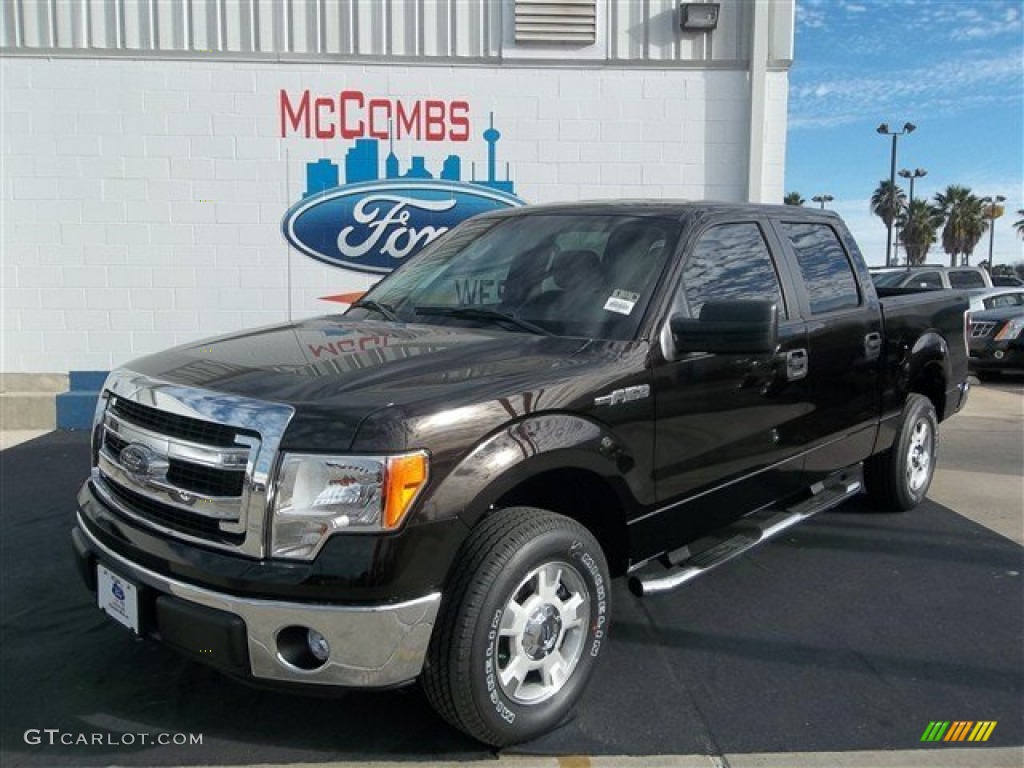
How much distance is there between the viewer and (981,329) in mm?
13406

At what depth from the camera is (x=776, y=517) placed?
4.39 m

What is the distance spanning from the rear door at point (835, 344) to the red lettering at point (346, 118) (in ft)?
17.1

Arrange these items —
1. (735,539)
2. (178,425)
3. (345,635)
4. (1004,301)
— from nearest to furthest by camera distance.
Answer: (345,635), (178,425), (735,539), (1004,301)

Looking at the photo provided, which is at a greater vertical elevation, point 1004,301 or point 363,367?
point 363,367

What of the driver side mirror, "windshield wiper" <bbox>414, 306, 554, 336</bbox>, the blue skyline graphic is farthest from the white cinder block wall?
the driver side mirror

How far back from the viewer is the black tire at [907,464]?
5445 millimetres

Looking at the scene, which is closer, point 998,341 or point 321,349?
point 321,349

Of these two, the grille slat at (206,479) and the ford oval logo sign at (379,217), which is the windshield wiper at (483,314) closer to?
the grille slat at (206,479)

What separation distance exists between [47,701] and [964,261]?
255 ft

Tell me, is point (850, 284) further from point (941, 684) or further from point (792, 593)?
point (941, 684)

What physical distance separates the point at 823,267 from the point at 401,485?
3163 millimetres

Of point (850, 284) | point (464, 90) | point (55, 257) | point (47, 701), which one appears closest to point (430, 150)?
point (464, 90)

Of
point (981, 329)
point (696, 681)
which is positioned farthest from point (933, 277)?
point (696, 681)

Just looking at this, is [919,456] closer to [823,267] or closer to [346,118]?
[823,267]
